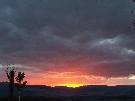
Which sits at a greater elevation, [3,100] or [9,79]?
[9,79]

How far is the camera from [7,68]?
7194 centimetres

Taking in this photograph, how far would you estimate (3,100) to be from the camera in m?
74.3

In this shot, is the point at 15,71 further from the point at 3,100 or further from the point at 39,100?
the point at 39,100

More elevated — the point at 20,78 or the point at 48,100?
the point at 20,78

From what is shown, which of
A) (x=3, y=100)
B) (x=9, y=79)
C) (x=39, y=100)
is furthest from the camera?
(x=39, y=100)

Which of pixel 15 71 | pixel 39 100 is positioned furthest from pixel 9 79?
pixel 39 100

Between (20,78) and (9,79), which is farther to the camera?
(20,78)

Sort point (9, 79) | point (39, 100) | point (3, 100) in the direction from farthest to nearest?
1. point (39, 100)
2. point (3, 100)
3. point (9, 79)

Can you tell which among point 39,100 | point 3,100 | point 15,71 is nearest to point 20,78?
point 15,71

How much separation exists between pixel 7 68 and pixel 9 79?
418cm

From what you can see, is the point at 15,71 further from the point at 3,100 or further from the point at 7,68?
the point at 3,100

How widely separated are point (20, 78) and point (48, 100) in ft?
407

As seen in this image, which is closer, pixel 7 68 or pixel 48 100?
pixel 7 68

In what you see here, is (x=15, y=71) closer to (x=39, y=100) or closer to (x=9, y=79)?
(x=9, y=79)
